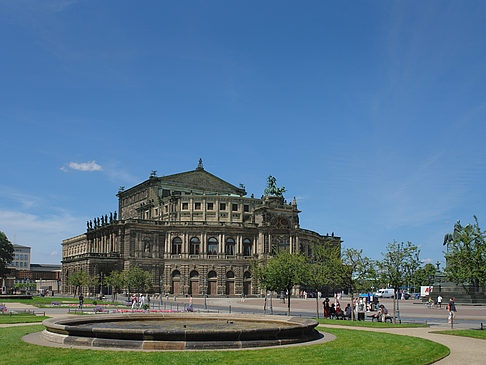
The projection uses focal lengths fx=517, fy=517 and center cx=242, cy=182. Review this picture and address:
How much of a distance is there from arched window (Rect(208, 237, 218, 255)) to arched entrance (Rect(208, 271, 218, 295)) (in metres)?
3.92

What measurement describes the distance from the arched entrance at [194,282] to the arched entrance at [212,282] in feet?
7.88

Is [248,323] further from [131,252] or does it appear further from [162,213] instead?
[162,213]

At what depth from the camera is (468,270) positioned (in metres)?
32.3

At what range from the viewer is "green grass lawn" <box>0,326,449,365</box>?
1712 cm

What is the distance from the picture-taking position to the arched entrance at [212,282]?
329 ft

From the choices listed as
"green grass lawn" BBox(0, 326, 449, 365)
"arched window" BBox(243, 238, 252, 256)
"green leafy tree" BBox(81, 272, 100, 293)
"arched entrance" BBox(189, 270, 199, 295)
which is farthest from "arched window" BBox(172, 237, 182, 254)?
"green grass lawn" BBox(0, 326, 449, 365)

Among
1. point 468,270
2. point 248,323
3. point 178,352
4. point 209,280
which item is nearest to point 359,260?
point 468,270

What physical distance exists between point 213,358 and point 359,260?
24.0 metres

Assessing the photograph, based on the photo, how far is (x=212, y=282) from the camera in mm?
100562

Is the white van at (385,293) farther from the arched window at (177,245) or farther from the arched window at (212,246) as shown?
the arched window at (177,245)

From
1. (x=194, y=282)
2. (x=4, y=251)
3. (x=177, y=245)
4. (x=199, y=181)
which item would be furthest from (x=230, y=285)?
(x=4, y=251)

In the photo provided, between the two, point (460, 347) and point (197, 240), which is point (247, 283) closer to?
point (197, 240)

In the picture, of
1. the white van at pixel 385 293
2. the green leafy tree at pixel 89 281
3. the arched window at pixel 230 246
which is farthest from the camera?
the white van at pixel 385 293

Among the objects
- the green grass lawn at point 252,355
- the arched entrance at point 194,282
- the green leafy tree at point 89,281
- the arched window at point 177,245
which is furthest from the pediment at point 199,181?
the green grass lawn at point 252,355
